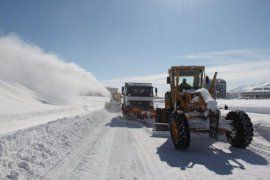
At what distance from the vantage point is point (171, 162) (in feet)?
25.4

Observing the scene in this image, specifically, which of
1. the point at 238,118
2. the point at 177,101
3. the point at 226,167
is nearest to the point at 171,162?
the point at 226,167

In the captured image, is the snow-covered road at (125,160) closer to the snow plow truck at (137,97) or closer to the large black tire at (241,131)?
the large black tire at (241,131)

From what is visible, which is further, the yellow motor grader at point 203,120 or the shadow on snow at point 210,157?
the yellow motor grader at point 203,120

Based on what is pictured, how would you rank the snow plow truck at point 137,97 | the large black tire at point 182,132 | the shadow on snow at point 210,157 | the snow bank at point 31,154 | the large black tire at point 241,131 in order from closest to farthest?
the snow bank at point 31,154 → the shadow on snow at point 210,157 → the large black tire at point 182,132 → the large black tire at point 241,131 → the snow plow truck at point 137,97

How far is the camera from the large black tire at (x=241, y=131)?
368 inches

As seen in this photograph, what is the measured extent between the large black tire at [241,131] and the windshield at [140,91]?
14.0 m

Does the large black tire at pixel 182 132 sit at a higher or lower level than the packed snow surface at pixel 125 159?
higher

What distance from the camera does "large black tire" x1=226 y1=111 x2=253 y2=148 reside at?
9344mm

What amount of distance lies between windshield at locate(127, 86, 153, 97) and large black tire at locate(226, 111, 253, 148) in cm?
1401

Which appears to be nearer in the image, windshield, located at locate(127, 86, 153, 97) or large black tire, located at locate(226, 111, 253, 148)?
large black tire, located at locate(226, 111, 253, 148)

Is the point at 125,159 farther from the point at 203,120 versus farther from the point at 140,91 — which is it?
the point at 140,91

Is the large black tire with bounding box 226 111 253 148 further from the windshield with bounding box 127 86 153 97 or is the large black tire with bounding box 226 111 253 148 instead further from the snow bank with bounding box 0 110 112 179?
the windshield with bounding box 127 86 153 97

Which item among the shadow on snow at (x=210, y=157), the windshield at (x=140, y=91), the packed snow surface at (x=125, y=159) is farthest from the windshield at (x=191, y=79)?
the windshield at (x=140, y=91)

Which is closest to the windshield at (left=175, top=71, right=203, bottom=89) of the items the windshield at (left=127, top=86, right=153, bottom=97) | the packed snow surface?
the packed snow surface
